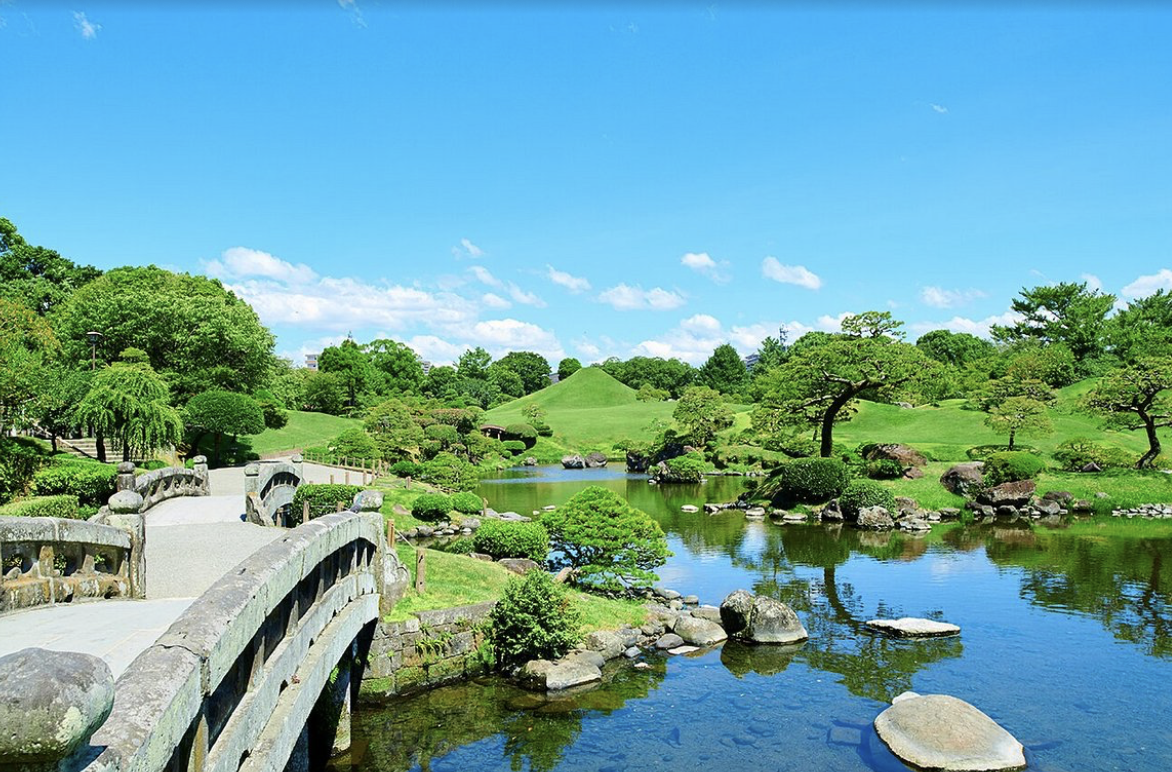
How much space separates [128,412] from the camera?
1377 inches

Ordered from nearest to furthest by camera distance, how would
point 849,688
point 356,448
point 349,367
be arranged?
1. point 849,688
2. point 356,448
3. point 349,367

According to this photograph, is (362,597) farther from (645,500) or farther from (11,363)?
(645,500)

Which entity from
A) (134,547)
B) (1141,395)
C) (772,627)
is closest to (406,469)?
(772,627)

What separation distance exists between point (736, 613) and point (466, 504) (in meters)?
19.8

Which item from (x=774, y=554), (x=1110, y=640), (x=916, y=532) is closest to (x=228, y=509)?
(x=774, y=554)

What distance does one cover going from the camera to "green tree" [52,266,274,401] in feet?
158

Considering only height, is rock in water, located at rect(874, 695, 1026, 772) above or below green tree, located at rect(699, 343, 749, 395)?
below

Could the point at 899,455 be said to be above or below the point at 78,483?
below

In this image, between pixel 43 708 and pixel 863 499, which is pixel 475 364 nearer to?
pixel 863 499

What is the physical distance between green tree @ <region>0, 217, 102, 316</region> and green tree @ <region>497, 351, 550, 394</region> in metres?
89.8

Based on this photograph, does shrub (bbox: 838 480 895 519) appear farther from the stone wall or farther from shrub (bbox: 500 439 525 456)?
shrub (bbox: 500 439 525 456)

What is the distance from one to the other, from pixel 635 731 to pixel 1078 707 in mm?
9346

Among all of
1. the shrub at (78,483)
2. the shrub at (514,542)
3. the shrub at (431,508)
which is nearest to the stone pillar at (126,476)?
the shrub at (78,483)

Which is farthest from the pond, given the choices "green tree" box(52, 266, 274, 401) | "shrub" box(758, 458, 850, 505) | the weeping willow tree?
"green tree" box(52, 266, 274, 401)
